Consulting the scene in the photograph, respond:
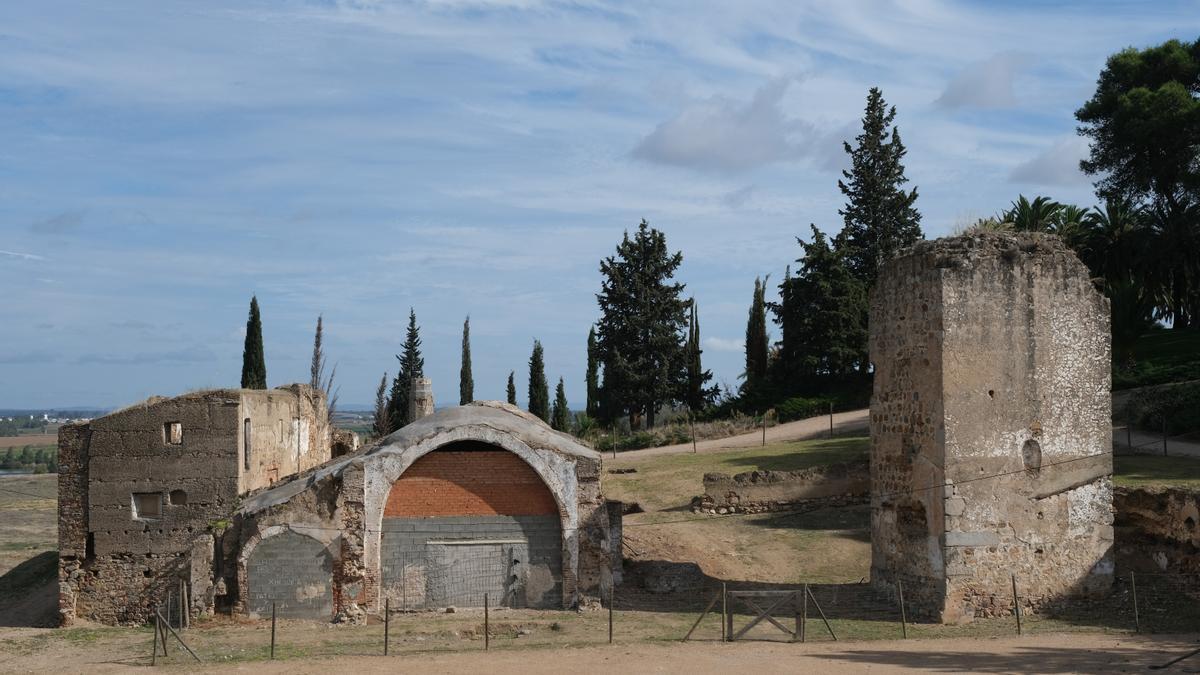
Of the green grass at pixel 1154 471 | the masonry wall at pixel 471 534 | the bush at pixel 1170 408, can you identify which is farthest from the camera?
the bush at pixel 1170 408

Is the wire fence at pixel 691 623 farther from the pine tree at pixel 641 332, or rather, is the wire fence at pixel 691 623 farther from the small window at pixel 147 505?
the pine tree at pixel 641 332

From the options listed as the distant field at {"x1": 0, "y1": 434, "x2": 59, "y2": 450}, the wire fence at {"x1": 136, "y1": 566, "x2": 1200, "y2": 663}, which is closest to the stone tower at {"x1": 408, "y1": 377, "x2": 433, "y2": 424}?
the wire fence at {"x1": 136, "y1": 566, "x2": 1200, "y2": 663}

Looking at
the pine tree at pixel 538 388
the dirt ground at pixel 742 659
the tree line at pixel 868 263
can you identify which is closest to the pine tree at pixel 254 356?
the tree line at pixel 868 263

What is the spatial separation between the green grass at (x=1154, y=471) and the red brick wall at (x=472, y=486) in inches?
479

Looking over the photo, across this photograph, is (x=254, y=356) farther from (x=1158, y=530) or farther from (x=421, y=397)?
(x=1158, y=530)

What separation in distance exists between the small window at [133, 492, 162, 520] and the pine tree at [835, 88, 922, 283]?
109ft

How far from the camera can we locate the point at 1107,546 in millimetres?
21688

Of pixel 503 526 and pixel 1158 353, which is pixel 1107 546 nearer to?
pixel 503 526

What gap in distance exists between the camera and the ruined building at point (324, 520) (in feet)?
72.1

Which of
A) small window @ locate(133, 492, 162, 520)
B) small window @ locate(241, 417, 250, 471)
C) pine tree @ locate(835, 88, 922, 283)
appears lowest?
small window @ locate(133, 492, 162, 520)

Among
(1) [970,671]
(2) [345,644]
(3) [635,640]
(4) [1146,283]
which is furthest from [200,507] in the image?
(4) [1146,283]

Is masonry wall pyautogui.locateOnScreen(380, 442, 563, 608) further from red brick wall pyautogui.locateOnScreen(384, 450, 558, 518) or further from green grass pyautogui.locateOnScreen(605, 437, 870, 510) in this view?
green grass pyautogui.locateOnScreen(605, 437, 870, 510)

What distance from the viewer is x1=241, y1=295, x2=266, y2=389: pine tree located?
4697 cm

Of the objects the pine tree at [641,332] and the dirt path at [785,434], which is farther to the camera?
the pine tree at [641,332]
